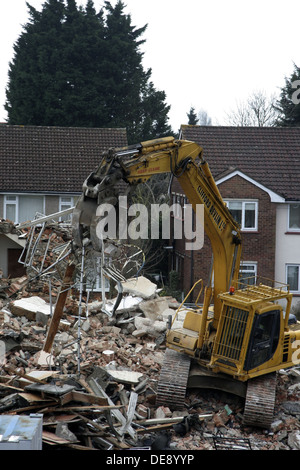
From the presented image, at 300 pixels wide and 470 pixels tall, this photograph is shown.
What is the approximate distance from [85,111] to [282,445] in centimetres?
3145

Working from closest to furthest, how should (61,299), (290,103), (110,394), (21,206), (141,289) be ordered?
(61,299) < (110,394) < (141,289) < (21,206) < (290,103)

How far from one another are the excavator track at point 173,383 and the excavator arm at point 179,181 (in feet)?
4.44

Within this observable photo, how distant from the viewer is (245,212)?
26.4m

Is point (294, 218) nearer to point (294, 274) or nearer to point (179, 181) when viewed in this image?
point (294, 274)

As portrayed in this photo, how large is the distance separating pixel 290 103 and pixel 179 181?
89.8 ft

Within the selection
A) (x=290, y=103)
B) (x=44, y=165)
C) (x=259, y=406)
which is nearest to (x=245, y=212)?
(x=44, y=165)

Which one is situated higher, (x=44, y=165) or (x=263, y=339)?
(x=44, y=165)

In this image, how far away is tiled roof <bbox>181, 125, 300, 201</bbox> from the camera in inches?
1057

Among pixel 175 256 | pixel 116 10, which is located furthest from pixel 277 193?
pixel 116 10

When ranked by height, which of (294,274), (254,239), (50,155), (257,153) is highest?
(257,153)

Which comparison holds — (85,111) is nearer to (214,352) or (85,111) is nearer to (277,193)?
(277,193)

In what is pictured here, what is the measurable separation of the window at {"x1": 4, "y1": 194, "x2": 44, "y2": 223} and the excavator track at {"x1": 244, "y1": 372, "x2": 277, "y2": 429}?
60.2 ft

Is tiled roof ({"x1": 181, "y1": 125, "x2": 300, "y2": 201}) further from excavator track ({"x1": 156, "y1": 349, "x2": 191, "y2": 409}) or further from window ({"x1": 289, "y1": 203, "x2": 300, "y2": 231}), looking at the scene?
excavator track ({"x1": 156, "y1": 349, "x2": 191, "y2": 409})

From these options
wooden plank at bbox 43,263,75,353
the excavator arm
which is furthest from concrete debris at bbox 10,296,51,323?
the excavator arm
